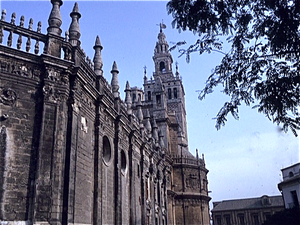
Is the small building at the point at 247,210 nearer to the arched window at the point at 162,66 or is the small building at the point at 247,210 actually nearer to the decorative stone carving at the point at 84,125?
the arched window at the point at 162,66

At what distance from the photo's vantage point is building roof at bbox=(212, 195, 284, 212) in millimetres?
61000

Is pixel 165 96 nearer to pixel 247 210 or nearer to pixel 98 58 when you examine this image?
pixel 98 58

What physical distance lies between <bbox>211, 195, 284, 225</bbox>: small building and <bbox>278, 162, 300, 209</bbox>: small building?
31224 mm

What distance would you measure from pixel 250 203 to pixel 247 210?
2.31 m

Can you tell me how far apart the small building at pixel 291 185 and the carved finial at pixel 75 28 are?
2406 centimetres

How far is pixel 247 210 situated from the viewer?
61656 mm

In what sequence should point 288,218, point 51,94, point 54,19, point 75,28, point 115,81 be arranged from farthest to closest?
point 288,218
point 115,81
point 75,28
point 54,19
point 51,94

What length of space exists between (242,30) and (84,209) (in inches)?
375

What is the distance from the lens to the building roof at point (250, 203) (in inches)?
2402

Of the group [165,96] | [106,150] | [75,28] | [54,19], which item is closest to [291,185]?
[165,96]

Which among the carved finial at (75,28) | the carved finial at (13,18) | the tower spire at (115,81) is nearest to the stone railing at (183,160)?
the tower spire at (115,81)

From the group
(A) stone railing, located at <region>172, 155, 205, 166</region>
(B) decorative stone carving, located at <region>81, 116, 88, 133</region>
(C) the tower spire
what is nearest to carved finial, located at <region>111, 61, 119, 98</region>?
(C) the tower spire

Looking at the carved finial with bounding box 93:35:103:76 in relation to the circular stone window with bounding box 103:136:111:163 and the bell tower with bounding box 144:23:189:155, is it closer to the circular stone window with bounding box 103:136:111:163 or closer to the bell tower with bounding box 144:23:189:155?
the circular stone window with bounding box 103:136:111:163

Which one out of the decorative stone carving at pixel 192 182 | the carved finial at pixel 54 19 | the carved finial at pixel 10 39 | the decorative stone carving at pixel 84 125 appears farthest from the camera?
the decorative stone carving at pixel 192 182
